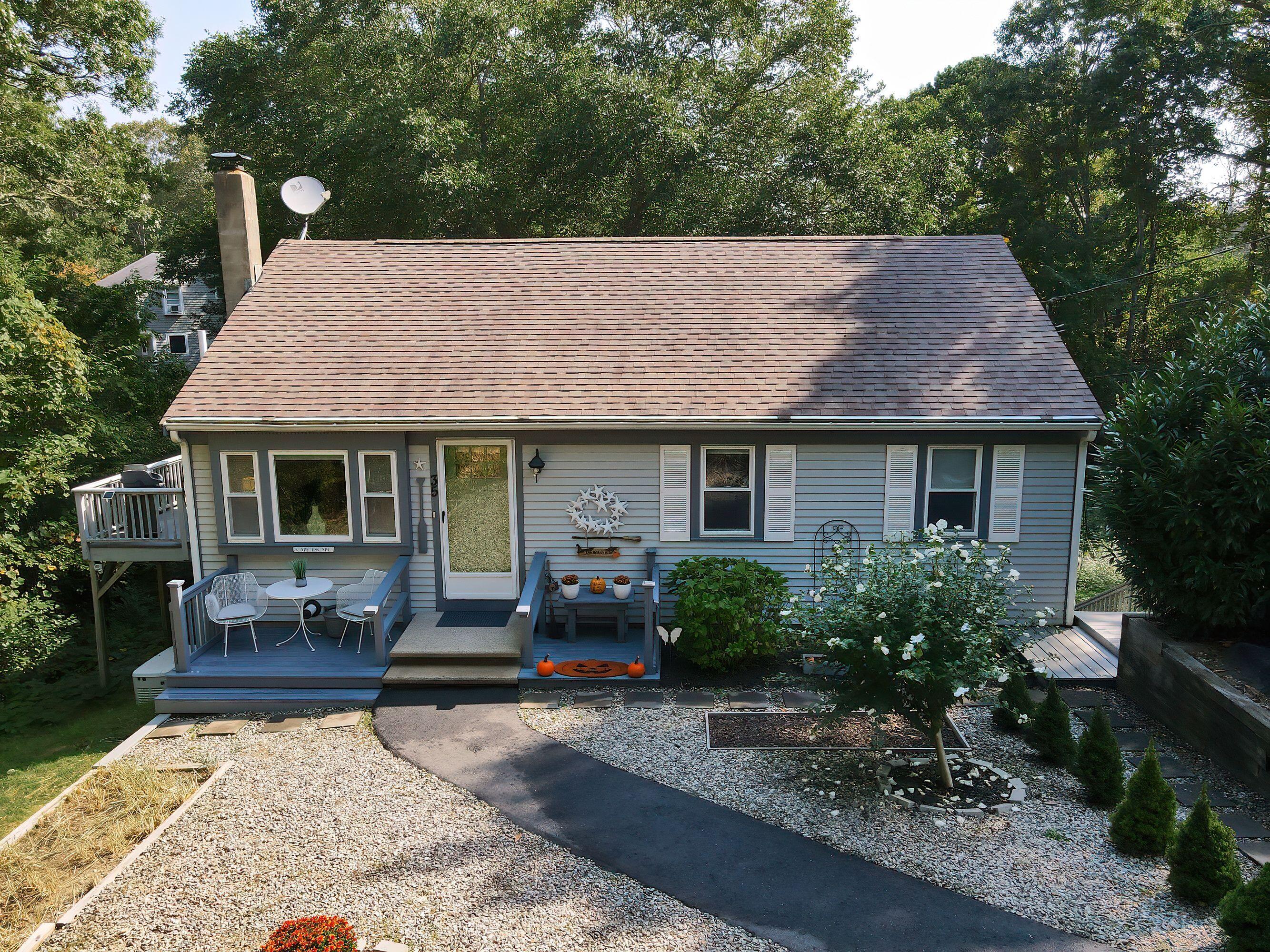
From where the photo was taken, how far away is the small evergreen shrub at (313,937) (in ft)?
14.7

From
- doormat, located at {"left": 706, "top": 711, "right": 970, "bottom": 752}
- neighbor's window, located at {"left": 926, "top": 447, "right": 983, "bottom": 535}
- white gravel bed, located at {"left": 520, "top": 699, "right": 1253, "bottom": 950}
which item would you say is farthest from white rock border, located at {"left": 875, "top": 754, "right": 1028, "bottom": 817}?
neighbor's window, located at {"left": 926, "top": 447, "right": 983, "bottom": 535}

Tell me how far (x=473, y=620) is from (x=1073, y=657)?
24.3 ft

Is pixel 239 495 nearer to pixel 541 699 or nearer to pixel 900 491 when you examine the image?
pixel 541 699

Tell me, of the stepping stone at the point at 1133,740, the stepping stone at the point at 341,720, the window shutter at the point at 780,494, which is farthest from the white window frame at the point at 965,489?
the stepping stone at the point at 341,720

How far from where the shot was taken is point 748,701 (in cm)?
886

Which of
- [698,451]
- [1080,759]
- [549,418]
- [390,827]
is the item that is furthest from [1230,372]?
[390,827]

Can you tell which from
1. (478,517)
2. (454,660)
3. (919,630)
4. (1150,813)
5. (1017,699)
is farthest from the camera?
(478,517)

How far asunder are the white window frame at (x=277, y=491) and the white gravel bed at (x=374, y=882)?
349cm

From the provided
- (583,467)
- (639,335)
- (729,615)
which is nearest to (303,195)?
(639,335)

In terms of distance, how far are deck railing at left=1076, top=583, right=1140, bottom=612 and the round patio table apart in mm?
12269

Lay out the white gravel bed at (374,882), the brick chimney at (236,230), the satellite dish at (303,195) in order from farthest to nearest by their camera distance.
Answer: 1. the satellite dish at (303,195)
2. the brick chimney at (236,230)
3. the white gravel bed at (374,882)

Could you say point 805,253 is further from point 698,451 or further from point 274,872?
point 274,872

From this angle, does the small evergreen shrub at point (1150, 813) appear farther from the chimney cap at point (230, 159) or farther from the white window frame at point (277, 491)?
the chimney cap at point (230, 159)

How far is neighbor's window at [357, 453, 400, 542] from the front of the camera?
1037 cm
